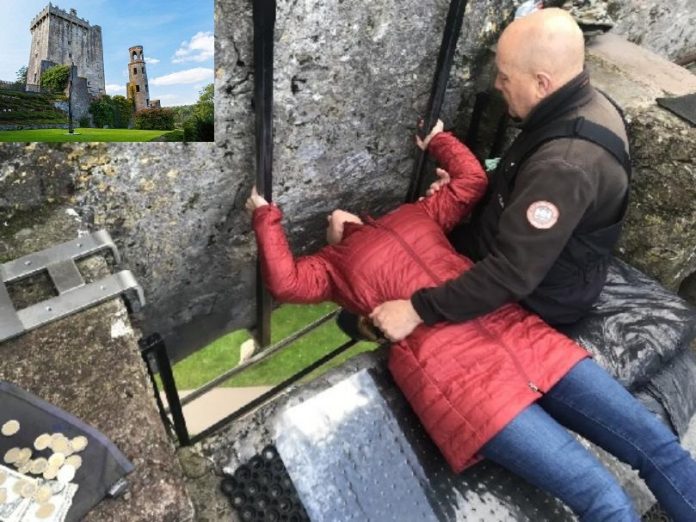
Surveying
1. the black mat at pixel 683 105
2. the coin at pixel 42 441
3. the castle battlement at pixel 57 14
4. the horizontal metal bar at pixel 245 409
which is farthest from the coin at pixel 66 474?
the black mat at pixel 683 105

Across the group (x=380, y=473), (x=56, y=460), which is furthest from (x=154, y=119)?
(x=380, y=473)

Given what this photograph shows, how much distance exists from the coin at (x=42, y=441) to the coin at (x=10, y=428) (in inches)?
2.9

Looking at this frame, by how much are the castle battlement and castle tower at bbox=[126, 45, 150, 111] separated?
0.20m

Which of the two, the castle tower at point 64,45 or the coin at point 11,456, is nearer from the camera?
the coin at point 11,456

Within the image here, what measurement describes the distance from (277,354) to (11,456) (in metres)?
2.97

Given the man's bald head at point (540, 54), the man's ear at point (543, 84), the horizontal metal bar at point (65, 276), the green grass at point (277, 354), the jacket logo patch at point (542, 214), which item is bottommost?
the green grass at point (277, 354)

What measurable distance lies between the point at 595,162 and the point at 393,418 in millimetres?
1469

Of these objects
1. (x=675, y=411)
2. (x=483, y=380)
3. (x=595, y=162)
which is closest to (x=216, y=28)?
(x=595, y=162)

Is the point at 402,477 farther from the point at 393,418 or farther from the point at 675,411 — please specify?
the point at 675,411

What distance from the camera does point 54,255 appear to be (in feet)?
6.64

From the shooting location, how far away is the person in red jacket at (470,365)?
2078mm

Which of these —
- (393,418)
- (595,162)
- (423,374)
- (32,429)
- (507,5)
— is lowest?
(393,418)

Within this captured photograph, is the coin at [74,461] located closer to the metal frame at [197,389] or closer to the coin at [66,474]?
the coin at [66,474]

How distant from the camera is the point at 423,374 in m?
2.26
